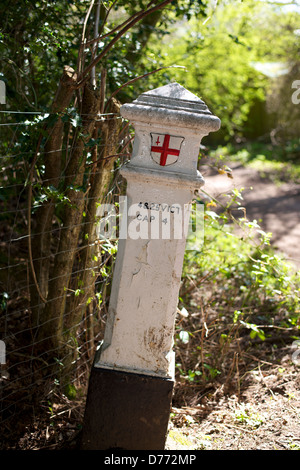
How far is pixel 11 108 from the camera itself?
11.1 feet

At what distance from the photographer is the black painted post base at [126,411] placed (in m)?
2.41

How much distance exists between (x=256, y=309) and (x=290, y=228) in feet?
10.9

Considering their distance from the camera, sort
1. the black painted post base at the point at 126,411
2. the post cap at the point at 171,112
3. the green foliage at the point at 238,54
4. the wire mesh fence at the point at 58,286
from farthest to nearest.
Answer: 1. the green foliage at the point at 238,54
2. the wire mesh fence at the point at 58,286
3. the black painted post base at the point at 126,411
4. the post cap at the point at 171,112

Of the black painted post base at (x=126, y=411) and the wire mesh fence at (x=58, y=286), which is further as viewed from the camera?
the wire mesh fence at (x=58, y=286)

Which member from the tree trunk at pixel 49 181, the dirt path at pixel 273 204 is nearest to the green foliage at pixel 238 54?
the dirt path at pixel 273 204

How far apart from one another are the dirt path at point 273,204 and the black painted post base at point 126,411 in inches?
137

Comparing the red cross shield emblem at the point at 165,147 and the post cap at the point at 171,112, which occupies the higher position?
the post cap at the point at 171,112

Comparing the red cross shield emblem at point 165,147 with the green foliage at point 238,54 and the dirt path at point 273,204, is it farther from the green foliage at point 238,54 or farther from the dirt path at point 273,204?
the green foliage at point 238,54

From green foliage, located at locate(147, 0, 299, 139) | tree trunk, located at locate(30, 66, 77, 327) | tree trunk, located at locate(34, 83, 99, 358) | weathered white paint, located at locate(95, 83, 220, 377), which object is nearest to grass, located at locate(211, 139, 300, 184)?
green foliage, located at locate(147, 0, 299, 139)

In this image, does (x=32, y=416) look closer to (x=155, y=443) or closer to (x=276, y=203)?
(x=155, y=443)

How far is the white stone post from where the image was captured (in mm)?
2207

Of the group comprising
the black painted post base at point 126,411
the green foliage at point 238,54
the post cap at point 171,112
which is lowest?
the black painted post base at point 126,411

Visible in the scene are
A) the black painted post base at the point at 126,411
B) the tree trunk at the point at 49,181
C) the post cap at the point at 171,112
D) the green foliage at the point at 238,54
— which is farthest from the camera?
the green foliage at the point at 238,54
